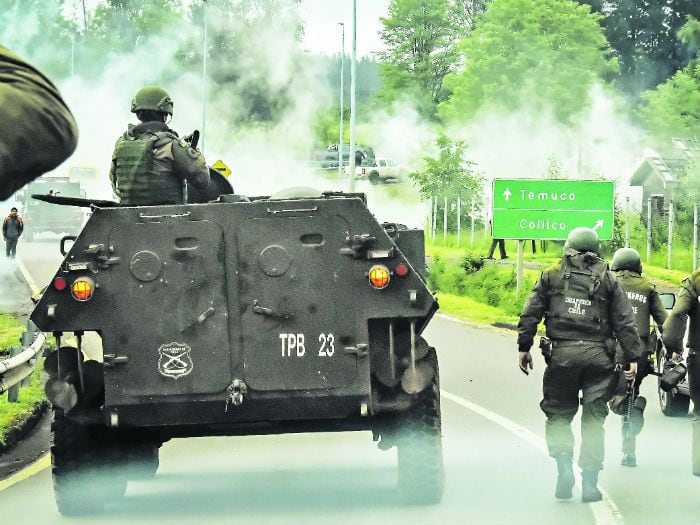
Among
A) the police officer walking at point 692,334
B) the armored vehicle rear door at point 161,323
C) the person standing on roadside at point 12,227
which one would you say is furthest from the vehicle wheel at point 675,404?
the person standing on roadside at point 12,227

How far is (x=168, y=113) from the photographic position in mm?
9352

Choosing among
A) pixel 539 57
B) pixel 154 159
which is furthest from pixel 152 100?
pixel 539 57

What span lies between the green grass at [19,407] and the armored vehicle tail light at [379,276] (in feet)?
13.3

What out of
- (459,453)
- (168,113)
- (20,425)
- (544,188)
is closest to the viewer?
(168,113)

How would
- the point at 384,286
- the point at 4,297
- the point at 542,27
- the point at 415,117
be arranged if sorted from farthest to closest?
the point at 415,117
the point at 542,27
the point at 4,297
the point at 384,286

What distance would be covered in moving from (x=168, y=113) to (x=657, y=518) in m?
3.74

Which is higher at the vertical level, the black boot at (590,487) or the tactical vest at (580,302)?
the tactical vest at (580,302)

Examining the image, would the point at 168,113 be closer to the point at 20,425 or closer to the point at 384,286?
the point at 384,286

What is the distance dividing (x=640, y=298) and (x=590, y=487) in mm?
2349

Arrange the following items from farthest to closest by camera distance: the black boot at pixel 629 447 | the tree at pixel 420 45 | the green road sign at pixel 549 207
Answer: the tree at pixel 420 45, the green road sign at pixel 549 207, the black boot at pixel 629 447

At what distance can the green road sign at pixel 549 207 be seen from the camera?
26.5m

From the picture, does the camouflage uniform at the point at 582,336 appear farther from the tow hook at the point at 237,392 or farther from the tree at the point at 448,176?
the tree at the point at 448,176

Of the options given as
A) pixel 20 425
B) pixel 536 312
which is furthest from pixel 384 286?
pixel 20 425

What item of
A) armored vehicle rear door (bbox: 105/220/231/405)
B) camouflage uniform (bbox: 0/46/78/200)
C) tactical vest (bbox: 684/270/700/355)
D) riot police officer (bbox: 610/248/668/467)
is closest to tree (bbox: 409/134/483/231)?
riot police officer (bbox: 610/248/668/467)
